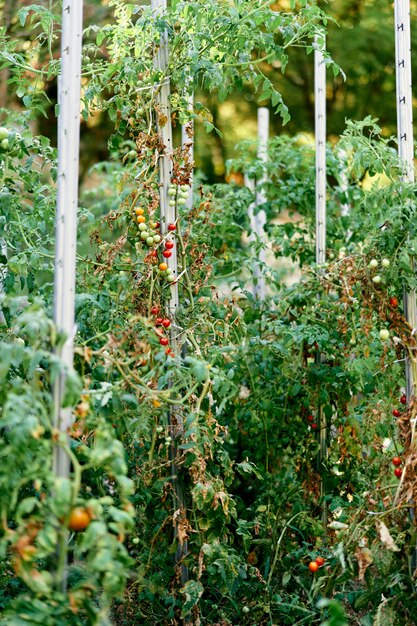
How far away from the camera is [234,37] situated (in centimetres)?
242

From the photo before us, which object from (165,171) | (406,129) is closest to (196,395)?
(165,171)

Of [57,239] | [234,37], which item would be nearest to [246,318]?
[234,37]

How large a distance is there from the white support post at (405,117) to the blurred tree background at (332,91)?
190 inches

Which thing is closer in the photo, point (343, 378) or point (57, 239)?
point (57, 239)

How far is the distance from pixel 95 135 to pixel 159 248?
7269mm

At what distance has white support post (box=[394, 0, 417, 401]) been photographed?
238 cm

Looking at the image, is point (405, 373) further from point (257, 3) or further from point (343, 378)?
point (257, 3)

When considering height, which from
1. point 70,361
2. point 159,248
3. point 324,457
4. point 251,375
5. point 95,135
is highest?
point 95,135

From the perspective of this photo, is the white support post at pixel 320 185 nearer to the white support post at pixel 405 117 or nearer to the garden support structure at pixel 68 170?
the white support post at pixel 405 117

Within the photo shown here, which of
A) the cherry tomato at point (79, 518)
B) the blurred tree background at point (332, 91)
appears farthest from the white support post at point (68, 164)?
the blurred tree background at point (332, 91)

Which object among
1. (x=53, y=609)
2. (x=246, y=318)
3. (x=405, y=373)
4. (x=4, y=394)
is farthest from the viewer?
(x=246, y=318)

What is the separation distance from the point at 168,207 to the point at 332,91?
22.3 ft

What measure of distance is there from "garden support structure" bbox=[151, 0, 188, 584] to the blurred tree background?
15.3 ft

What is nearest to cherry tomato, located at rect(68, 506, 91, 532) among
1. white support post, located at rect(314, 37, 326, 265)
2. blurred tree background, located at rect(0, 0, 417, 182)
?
white support post, located at rect(314, 37, 326, 265)
